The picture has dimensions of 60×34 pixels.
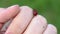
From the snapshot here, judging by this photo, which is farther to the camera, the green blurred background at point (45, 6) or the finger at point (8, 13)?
the green blurred background at point (45, 6)

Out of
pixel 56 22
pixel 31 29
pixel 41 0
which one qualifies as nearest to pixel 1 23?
pixel 31 29

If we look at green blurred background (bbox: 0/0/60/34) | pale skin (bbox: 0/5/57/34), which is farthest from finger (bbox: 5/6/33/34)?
green blurred background (bbox: 0/0/60/34)

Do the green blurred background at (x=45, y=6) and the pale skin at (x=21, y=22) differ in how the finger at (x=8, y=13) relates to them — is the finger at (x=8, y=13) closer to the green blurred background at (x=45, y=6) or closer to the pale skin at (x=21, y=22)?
the pale skin at (x=21, y=22)

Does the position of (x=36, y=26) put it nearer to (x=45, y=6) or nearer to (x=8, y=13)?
(x=8, y=13)

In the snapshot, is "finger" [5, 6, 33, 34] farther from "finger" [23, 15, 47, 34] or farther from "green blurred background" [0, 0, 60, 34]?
"green blurred background" [0, 0, 60, 34]

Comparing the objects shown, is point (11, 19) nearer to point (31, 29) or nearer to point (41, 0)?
point (31, 29)

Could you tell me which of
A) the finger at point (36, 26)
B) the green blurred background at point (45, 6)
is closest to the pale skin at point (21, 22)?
the finger at point (36, 26)

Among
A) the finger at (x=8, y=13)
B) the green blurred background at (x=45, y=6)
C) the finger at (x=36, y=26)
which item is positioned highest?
the finger at (x=8, y=13)

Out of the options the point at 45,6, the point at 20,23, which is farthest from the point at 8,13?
the point at 45,6

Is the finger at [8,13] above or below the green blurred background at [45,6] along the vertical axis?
above
